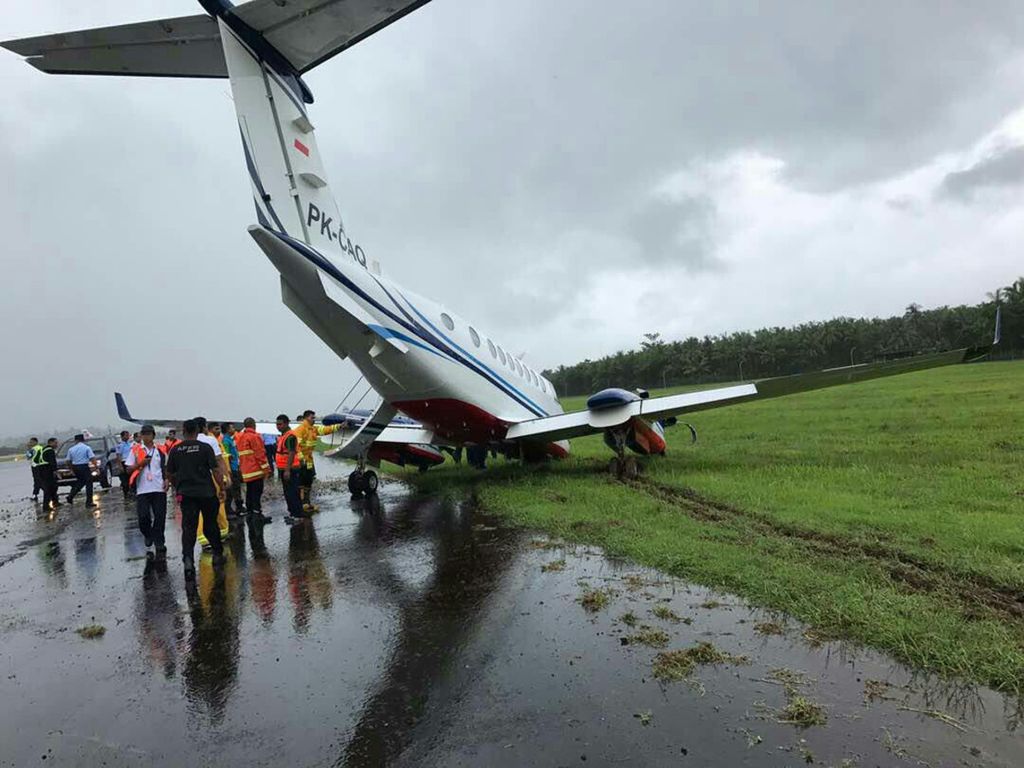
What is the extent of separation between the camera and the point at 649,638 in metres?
4.16

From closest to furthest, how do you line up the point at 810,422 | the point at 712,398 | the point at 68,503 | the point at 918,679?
the point at 918,679 → the point at 712,398 → the point at 68,503 → the point at 810,422

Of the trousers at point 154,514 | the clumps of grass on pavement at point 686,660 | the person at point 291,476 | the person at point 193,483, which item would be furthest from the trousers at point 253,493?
the clumps of grass on pavement at point 686,660

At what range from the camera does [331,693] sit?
3668mm

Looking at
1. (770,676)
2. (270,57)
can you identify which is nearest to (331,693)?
(770,676)

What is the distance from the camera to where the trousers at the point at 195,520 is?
6930 mm

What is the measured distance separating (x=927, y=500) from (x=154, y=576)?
31.9ft

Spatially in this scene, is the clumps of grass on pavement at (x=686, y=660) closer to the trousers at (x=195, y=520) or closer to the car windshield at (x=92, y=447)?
the trousers at (x=195, y=520)

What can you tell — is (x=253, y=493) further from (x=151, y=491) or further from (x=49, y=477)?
(x=49, y=477)

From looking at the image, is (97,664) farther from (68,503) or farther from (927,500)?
(68,503)

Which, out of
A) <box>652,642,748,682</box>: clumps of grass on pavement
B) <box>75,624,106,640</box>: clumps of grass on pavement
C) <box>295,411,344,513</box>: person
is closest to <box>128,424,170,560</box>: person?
<box>295,411,344,513</box>: person

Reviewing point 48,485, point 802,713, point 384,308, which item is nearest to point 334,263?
point 384,308

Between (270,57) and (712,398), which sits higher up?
(270,57)

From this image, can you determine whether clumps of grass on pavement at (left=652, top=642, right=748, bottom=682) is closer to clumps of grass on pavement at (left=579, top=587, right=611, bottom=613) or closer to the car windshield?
clumps of grass on pavement at (left=579, top=587, right=611, bottom=613)

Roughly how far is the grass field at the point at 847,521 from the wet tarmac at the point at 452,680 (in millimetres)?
396
